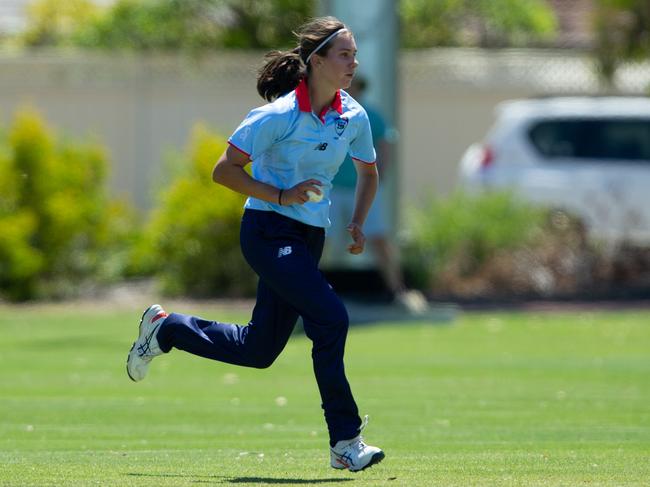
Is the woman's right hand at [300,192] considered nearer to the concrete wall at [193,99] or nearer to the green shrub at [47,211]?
the green shrub at [47,211]

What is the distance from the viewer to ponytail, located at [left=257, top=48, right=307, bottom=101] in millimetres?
7215

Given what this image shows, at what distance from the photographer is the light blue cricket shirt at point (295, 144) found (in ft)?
22.6

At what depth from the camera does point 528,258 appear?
18.2 meters

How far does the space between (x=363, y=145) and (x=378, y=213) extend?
7670 mm

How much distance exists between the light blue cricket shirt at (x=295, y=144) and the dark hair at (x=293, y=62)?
132mm

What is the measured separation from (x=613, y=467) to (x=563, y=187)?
12.5m

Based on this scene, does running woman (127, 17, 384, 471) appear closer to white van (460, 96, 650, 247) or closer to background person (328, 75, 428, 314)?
background person (328, 75, 428, 314)

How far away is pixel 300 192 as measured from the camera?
676 cm

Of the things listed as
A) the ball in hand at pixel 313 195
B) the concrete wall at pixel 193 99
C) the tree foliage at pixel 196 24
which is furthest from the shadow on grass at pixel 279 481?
the tree foliage at pixel 196 24

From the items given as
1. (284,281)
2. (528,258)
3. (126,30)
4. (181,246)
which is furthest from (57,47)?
(284,281)

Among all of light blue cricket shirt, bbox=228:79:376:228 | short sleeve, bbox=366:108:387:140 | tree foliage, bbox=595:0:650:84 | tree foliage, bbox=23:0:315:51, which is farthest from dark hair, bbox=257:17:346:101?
tree foliage, bbox=23:0:315:51

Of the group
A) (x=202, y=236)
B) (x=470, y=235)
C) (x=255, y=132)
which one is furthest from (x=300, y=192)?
(x=470, y=235)

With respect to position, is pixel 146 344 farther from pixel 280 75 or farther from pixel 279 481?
pixel 280 75

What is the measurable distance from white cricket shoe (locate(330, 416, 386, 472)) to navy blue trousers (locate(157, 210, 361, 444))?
36 millimetres
